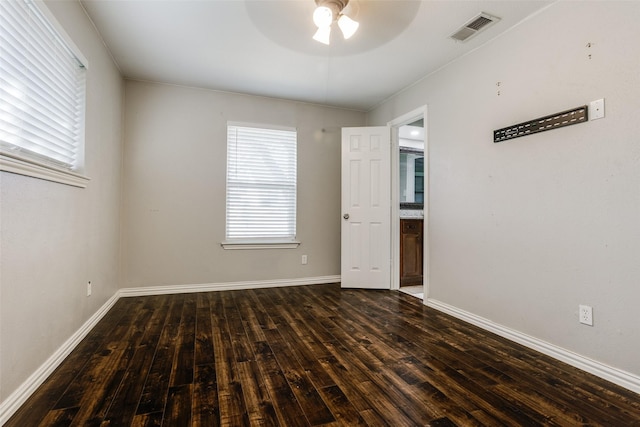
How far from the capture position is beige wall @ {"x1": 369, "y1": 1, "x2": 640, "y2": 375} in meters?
1.78

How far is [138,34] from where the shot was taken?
2.60 meters

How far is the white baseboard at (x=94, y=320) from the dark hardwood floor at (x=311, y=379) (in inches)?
→ 1.7

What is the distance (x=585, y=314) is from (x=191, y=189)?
3860 mm

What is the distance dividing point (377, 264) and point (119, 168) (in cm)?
329

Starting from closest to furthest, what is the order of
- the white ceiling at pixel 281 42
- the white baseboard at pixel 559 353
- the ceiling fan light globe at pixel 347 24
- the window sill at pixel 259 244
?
the white baseboard at pixel 559 353 < the ceiling fan light globe at pixel 347 24 < the white ceiling at pixel 281 42 < the window sill at pixel 259 244

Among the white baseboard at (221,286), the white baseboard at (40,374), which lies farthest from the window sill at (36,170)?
the white baseboard at (221,286)

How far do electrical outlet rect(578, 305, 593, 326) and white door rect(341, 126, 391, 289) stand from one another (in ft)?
6.95

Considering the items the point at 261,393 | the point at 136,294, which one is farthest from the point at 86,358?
the point at 136,294

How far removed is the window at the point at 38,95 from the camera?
4.84ft

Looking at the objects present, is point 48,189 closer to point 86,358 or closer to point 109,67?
point 86,358

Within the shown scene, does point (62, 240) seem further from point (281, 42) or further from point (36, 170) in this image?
point (281, 42)

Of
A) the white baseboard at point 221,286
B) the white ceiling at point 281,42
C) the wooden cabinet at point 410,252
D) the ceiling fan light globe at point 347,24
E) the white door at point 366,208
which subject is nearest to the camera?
the ceiling fan light globe at point 347,24

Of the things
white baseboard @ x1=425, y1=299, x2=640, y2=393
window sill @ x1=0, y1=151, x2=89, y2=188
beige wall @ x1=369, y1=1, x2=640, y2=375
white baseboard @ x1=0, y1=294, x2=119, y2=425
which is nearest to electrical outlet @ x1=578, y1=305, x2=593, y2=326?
beige wall @ x1=369, y1=1, x2=640, y2=375

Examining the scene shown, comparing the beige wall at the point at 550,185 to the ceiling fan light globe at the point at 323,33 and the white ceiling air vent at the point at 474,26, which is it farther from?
the ceiling fan light globe at the point at 323,33
